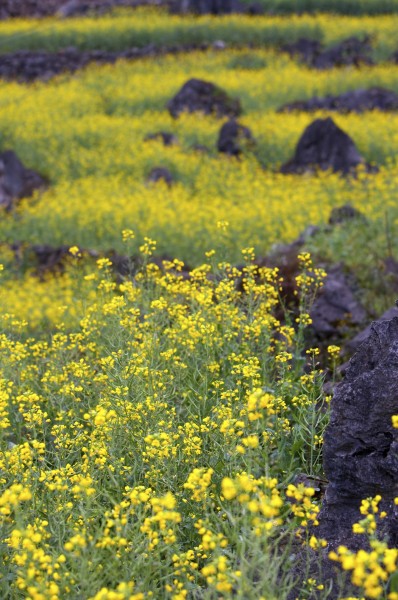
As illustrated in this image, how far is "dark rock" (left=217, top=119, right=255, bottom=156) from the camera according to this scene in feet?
57.6

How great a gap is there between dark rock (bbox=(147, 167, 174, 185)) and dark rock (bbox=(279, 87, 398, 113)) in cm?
623

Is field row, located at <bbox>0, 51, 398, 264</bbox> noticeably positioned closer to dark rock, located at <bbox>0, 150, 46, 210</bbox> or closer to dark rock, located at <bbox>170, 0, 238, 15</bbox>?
dark rock, located at <bbox>0, 150, 46, 210</bbox>

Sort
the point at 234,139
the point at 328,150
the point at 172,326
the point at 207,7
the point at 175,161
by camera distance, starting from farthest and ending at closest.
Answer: the point at 207,7, the point at 234,139, the point at 175,161, the point at 328,150, the point at 172,326

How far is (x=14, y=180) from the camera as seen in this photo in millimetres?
17281

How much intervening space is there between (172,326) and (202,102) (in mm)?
15814

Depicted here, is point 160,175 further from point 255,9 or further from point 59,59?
point 255,9

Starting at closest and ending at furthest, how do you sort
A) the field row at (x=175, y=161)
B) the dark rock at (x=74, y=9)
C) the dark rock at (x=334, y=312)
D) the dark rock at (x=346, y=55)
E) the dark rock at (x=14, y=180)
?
the dark rock at (x=334, y=312)
the field row at (x=175, y=161)
the dark rock at (x=14, y=180)
the dark rock at (x=346, y=55)
the dark rock at (x=74, y=9)

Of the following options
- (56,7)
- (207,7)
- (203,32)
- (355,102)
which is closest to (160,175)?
(355,102)

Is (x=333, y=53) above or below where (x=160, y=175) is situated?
above

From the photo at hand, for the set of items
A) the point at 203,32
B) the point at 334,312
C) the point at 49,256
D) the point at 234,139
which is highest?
the point at 334,312

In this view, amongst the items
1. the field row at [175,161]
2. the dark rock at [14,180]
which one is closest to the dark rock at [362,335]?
the field row at [175,161]

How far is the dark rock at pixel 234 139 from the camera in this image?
57.6ft

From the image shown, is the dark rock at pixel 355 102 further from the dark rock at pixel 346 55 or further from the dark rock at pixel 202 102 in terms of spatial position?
the dark rock at pixel 346 55

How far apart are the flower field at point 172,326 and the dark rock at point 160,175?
437 mm
